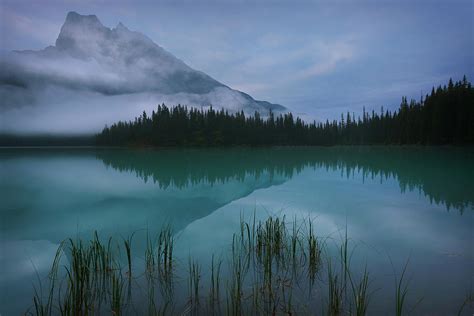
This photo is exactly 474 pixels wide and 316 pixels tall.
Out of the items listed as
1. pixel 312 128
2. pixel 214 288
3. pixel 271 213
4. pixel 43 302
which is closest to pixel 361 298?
pixel 214 288

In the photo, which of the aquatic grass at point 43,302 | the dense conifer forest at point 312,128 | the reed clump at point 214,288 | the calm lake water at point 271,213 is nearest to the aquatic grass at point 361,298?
the reed clump at point 214,288

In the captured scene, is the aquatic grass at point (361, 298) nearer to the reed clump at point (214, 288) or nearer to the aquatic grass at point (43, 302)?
the reed clump at point (214, 288)

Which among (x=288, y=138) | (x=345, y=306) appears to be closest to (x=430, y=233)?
(x=345, y=306)

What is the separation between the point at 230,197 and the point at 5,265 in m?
11.0

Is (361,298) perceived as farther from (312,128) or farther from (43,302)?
(312,128)

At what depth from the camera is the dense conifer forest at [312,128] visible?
67.4m

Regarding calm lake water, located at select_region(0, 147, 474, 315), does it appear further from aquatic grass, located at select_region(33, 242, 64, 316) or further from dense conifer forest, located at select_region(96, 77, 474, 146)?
dense conifer forest, located at select_region(96, 77, 474, 146)

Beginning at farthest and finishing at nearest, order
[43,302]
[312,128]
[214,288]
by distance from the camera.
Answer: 1. [312,128]
2. [214,288]
3. [43,302]

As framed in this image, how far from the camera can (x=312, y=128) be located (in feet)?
409

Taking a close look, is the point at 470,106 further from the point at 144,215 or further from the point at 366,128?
the point at 144,215

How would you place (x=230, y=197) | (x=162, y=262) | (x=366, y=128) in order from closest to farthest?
(x=162, y=262), (x=230, y=197), (x=366, y=128)

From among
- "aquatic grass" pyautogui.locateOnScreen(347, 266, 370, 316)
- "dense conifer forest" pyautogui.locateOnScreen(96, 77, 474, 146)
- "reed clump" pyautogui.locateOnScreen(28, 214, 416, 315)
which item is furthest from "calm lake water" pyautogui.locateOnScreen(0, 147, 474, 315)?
"dense conifer forest" pyautogui.locateOnScreen(96, 77, 474, 146)

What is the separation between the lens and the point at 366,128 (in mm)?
113875

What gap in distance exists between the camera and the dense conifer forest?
221 feet
